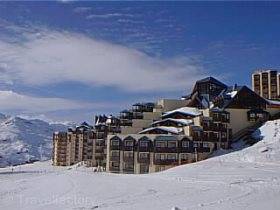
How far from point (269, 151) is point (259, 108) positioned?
23789mm

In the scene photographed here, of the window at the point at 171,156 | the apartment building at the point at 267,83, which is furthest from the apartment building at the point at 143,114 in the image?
the apartment building at the point at 267,83

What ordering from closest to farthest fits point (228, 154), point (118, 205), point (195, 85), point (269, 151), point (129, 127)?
point (118, 205) < point (269, 151) < point (228, 154) < point (129, 127) < point (195, 85)

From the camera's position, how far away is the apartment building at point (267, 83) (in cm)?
13438

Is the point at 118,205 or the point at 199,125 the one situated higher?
the point at 199,125

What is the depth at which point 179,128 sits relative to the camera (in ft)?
281

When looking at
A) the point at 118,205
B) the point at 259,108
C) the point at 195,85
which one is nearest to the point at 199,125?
the point at 259,108

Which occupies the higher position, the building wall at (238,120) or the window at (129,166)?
the building wall at (238,120)

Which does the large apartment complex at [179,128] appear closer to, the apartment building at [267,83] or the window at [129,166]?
the window at [129,166]

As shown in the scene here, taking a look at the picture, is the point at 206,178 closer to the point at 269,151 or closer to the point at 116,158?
the point at 269,151

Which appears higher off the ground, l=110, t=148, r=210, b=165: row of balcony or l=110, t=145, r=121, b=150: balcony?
l=110, t=145, r=121, b=150: balcony

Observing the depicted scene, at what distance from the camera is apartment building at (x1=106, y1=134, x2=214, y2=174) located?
77562 mm

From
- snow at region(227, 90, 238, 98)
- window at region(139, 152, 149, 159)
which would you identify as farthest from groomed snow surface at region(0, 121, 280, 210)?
snow at region(227, 90, 238, 98)

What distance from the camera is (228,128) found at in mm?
83375

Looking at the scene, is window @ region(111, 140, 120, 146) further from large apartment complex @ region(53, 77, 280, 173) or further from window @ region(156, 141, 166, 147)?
window @ region(156, 141, 166, 147)
